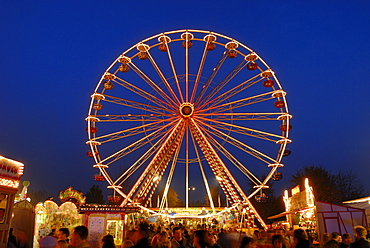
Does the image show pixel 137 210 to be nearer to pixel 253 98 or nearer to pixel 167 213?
pixel 253 98

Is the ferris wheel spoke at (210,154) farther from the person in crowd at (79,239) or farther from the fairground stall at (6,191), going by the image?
the person in crowd at (79,239)

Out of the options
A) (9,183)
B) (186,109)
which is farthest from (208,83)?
(9,183)

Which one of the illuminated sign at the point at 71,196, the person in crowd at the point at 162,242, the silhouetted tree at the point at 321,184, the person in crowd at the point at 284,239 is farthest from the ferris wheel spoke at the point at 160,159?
the silhouetted tree at the point at 321,184

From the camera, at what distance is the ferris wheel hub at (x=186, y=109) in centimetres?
2245

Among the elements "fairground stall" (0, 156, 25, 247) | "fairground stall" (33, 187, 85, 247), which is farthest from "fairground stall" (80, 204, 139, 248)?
"fairground stall" (0, 156, 25, 247)

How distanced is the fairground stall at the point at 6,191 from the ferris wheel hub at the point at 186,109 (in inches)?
504

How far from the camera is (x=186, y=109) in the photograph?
22.5 m

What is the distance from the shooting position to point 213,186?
70312 mm

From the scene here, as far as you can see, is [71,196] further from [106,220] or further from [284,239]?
[284,239]

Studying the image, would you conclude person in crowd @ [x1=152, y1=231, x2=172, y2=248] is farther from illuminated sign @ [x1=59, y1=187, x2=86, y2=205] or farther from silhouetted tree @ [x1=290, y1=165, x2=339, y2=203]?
silhouetted tree @ [x1=290, y1=165, x2=339, y2=203]

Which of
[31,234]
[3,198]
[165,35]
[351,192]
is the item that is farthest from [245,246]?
[351,192]

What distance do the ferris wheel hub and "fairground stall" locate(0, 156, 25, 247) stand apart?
1279 cm

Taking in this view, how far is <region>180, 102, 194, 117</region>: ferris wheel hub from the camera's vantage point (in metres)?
22.4

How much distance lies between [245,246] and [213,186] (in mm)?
65540
